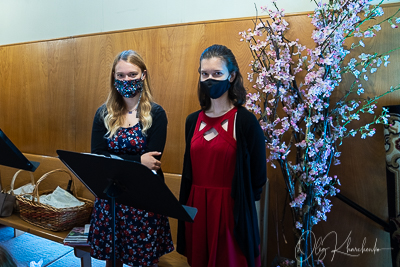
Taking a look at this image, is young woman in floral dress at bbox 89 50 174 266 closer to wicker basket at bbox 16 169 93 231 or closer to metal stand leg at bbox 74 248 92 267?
metal stand leg at bbox 74 248 92 267

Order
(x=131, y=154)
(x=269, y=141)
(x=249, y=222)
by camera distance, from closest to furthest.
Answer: (x=249, y=222) → (x=131, y=154) → (x=269, y=141)

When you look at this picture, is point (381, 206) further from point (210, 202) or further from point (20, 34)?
point (20, 34)

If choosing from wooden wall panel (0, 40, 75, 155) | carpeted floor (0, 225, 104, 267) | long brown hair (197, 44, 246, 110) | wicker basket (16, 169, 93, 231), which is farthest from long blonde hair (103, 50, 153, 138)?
wooden wall panel (0, 40, 75, 155)

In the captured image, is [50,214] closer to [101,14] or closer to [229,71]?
[229,71]

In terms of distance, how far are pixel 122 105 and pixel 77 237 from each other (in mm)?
1114

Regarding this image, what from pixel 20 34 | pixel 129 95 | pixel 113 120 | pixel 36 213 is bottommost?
pixel 36 213

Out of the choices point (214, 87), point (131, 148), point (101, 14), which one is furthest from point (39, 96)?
point (214, 87)

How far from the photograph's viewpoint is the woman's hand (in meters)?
1.56

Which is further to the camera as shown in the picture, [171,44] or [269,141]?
[171,44]

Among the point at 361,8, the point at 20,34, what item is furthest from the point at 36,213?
the point at 361,8

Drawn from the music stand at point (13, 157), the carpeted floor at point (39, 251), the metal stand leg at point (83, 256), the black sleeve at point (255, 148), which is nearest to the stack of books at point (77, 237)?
the metal stand leg at point (83, 256)

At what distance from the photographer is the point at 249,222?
1421 mm

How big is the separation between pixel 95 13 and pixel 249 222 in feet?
9.22

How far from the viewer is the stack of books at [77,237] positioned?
2.16 m
